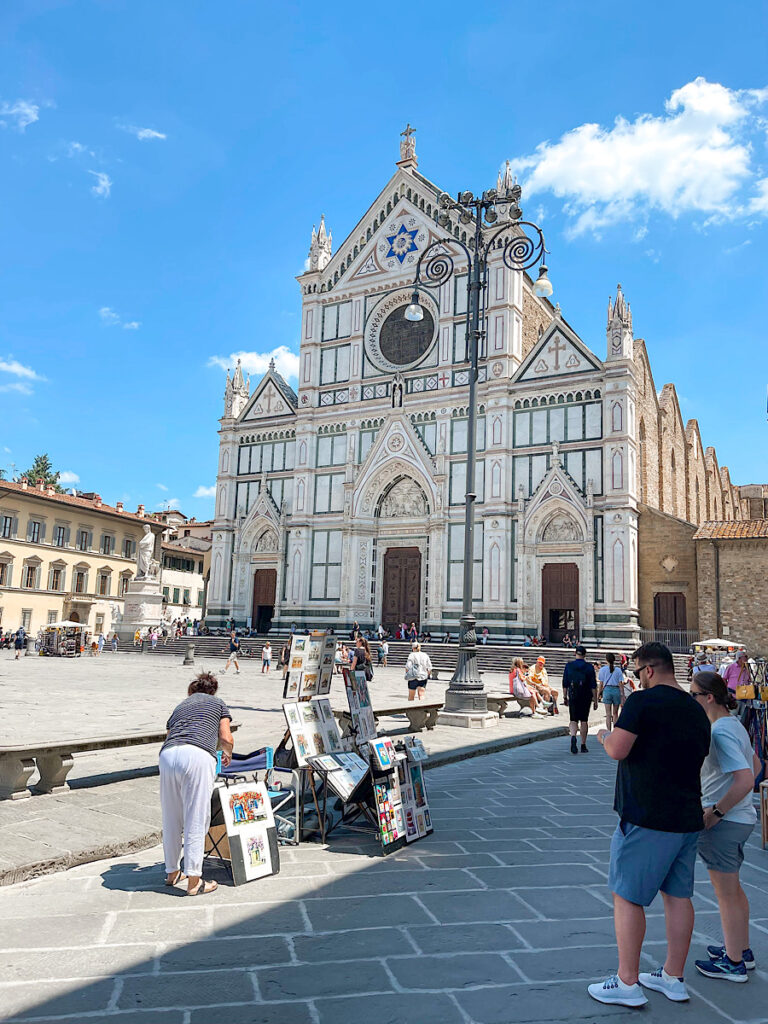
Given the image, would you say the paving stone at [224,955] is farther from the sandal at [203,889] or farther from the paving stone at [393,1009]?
the sandal at [203,889]

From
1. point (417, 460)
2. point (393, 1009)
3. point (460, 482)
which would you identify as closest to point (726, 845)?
point (393, 1009)

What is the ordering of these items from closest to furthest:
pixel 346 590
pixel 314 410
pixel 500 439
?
pixel 500 439 < pixel 346 590 < pixel 314 410

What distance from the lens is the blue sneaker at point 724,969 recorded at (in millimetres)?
3752

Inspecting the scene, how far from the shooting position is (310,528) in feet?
119

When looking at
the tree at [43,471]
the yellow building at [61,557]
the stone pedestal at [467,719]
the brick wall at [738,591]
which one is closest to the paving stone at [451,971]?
the stone pedestal at [467,719]

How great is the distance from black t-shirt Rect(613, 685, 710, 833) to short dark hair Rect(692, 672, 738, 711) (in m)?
0.65

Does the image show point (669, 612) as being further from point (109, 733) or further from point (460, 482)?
point (109, 733)

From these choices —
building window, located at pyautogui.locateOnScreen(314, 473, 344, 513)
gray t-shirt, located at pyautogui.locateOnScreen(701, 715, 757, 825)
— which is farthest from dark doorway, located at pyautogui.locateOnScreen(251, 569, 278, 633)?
gray t-shirt, located at pyautogui.locateOnScreen(701, 715, 757, 825)

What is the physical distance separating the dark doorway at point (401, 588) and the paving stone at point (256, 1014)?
99.8 feet

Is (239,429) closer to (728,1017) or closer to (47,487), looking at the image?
(47,487)

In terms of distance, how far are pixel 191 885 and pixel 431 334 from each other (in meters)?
32.3

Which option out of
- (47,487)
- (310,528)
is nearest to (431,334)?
(310,528)

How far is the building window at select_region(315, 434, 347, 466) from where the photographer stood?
1436 inches

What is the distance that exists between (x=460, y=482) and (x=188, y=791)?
93.4 ft
